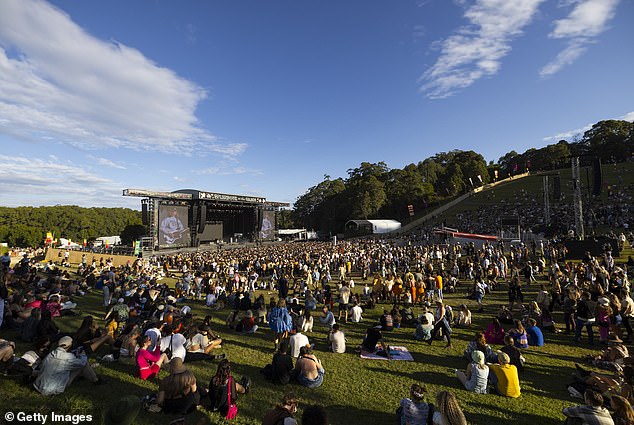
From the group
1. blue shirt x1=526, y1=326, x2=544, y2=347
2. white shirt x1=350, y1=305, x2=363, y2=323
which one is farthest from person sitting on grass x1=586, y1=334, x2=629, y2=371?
white shirt x1=350, y1=305, x2=363, y2=323

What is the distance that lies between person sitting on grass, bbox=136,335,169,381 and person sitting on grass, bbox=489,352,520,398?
19.2 feet

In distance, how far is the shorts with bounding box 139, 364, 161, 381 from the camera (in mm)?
5047

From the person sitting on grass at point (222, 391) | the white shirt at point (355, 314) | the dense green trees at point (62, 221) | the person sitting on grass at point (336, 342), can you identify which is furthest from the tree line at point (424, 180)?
the person sitting on grass at point (222, 391)

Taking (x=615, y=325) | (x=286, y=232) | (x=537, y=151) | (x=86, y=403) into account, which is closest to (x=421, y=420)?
(x=86, y=403)

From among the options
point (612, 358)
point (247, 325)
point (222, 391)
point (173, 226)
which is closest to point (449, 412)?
point (222, 391)

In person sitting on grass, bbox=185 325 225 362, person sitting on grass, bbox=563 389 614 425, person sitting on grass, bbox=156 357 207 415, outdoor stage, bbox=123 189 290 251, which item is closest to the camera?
person sitting on grass, bbox=563 389 614 425

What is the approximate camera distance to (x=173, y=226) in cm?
3189

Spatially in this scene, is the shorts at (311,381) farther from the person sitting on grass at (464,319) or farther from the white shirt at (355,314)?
the person sitting on grass at (464,319)

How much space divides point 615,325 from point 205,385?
892 cm

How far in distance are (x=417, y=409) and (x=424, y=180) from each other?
7005 centimetres

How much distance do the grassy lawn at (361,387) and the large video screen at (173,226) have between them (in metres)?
25.0

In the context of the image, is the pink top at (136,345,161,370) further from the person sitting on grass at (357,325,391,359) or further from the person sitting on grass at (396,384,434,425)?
the person sitting on grass at (396,384,434,425)

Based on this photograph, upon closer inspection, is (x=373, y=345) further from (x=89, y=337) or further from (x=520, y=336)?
(x=89, y=337)

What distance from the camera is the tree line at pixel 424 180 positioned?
56188mm
